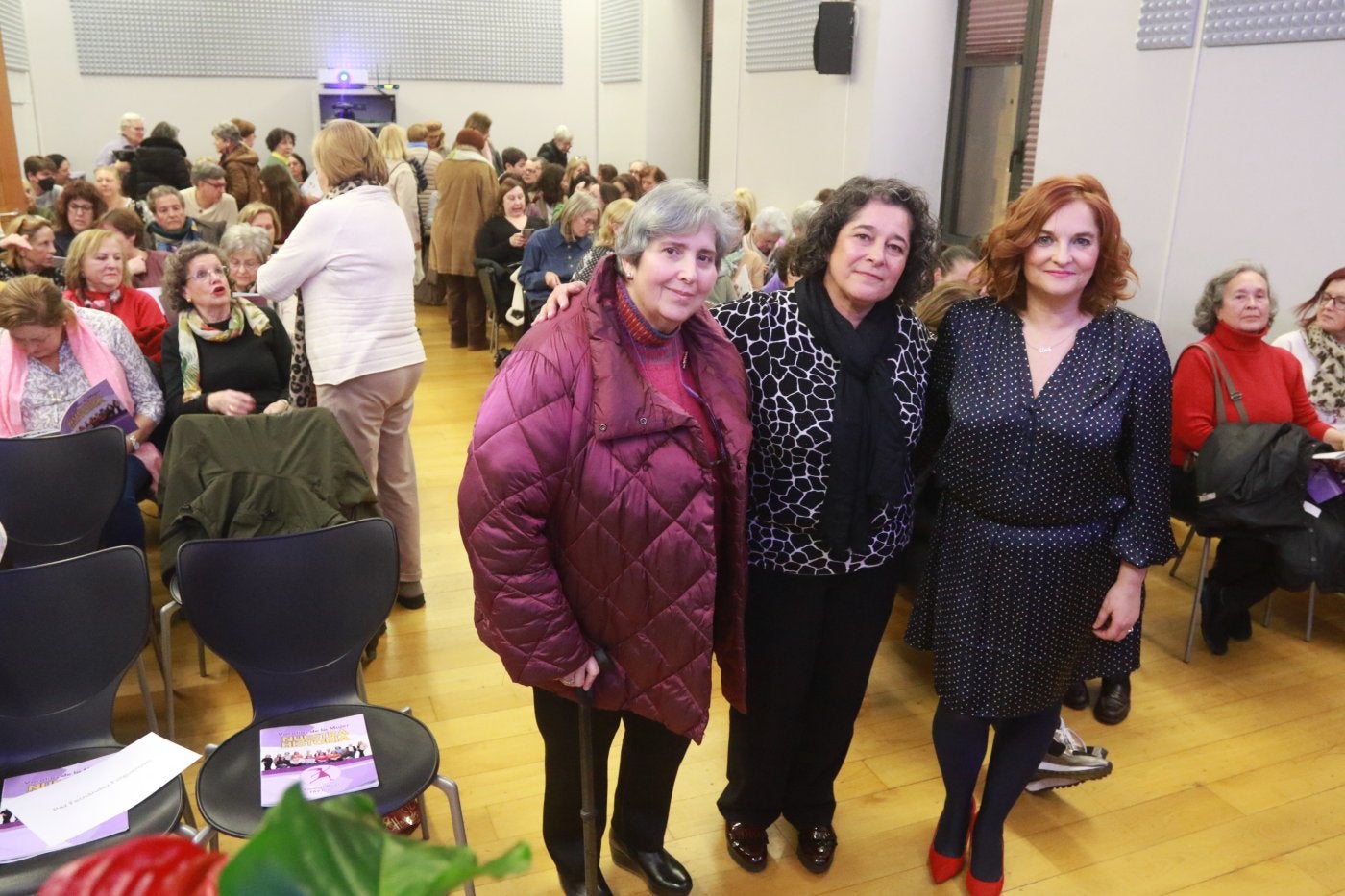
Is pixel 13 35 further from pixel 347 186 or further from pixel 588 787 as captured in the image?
pixel 588 787

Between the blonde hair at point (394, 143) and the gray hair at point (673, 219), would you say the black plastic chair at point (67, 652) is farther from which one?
the blonde hair at point (394, 143)

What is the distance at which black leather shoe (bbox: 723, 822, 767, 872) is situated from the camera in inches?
103

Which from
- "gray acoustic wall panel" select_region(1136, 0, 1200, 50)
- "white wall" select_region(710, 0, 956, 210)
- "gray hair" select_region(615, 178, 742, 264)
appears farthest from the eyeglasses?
"white wall" select_region(710, 0, 956, 210)

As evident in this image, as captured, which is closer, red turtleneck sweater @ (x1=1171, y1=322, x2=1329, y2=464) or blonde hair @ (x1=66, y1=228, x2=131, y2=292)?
red turtleneck sweater @ (x1=1171, y1=322, x2=1329, y2=464)

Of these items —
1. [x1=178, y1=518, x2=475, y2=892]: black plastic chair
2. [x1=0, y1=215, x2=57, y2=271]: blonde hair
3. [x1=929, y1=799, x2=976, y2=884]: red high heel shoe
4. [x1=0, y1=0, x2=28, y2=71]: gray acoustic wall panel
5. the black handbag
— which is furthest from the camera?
[x1=0, y1=0, x2=28, y2=71]: gray acoustic wall panel

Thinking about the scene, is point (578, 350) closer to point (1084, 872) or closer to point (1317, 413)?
point (1084, 872)

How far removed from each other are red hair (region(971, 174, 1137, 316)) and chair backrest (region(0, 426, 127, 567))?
272 centimetres

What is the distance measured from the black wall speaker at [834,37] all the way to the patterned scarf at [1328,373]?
422cm

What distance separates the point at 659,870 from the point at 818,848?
0.43 meters

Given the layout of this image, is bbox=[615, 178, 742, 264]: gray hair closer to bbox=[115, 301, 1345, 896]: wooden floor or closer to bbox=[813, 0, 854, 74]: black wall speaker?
bbox=[115, 301, 1345, 896]: wooden floor

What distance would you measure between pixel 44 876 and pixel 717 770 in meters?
1.77

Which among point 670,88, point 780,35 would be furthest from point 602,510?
point 670,88

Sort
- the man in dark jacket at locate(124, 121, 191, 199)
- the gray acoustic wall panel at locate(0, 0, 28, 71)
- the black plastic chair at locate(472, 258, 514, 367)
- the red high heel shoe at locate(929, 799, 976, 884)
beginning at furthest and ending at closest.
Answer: the gray acoustic wall panel at locate(0, 0, 28, 71), the man in dark jacket at locate(124, 121, 191, 199), the black plastic chair at locate(472, 258, 514, 367), the red high heel shoe at locate(929, 799, 976, 884)

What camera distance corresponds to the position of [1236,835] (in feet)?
Answer: 9.36
